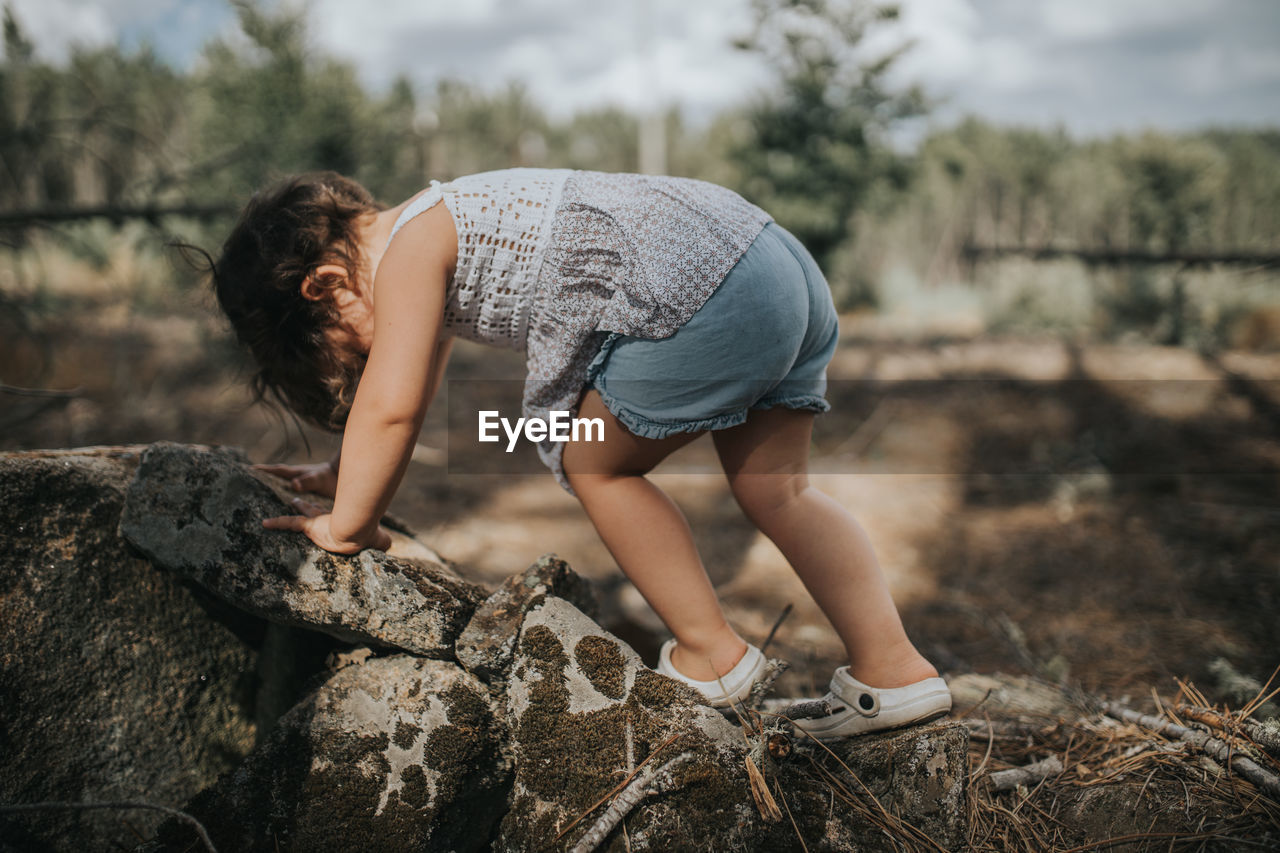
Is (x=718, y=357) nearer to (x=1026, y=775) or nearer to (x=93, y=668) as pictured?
(x=1026, y=775)

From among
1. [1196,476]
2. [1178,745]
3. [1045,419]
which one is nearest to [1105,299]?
[1045,419]

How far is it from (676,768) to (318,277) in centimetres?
119

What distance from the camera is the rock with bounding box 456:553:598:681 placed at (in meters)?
1.46

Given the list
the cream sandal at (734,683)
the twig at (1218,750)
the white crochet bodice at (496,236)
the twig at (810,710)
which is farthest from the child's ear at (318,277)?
the twig at (1218,750)

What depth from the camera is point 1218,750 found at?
55.7 inches

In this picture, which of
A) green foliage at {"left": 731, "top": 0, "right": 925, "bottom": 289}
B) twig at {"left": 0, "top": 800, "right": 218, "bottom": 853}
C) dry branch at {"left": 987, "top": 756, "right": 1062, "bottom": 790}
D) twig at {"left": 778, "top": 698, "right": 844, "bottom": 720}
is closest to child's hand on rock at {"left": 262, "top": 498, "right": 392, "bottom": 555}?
twig at {"left": 0, "top": 800, "right": 218, "bottom": 853}

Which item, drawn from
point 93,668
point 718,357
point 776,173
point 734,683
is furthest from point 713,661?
point 776,173

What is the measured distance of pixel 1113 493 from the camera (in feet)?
14.2

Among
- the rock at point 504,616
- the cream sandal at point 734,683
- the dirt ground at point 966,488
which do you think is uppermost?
the rock at point 504,616

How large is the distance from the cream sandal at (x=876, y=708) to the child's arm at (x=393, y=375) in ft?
3.12

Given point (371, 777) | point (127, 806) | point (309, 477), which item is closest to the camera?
point (127, 806)

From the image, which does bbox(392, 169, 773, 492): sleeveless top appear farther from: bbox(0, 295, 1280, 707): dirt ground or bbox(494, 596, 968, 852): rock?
bbox(0, 295, 1280, 707): dirt ground

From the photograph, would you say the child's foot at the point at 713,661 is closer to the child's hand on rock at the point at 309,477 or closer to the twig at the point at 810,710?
the twig at the point at 810,710

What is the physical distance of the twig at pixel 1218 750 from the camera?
51.5 inches
